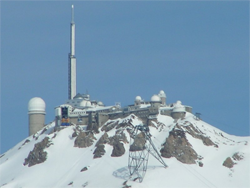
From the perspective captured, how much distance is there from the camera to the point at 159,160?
652 ft

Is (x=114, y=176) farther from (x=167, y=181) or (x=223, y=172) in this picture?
(x=223, y=172)

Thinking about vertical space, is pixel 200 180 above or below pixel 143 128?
below

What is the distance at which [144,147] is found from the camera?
650 ft

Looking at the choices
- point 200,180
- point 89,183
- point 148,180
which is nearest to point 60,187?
point 89,183

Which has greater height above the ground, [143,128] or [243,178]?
[143,128]

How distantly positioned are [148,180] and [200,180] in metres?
13.5

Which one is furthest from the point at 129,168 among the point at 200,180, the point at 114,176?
the point at 200,180

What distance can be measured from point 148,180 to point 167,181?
15.7ft

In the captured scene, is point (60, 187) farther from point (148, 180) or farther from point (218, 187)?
point (218, 187)

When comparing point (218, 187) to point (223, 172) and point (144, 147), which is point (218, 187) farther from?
point (144, 147)

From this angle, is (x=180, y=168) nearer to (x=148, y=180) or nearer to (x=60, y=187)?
(x=148, y=180)

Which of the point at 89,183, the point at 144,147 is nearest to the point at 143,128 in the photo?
the point at 144,147

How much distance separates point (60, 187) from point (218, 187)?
40.3 meters

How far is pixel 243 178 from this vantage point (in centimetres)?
19862
